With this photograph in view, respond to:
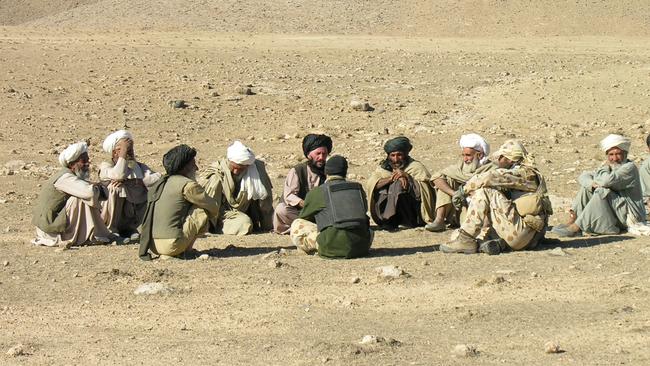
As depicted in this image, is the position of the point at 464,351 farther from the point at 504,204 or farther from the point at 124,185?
the point at 124,185

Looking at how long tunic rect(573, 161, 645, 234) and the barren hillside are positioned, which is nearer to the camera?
long tunic rect(573, 161, 645, 234)

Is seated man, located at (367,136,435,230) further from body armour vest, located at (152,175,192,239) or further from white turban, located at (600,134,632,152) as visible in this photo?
body armour vest, located at (152,175,192,239)

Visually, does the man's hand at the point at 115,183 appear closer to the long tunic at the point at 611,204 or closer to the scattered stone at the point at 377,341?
the long tunic at the point at 611,204

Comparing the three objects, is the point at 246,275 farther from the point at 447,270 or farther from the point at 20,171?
the point at 20,171

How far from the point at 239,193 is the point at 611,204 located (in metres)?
3.52

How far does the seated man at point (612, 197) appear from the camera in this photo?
11.1 m

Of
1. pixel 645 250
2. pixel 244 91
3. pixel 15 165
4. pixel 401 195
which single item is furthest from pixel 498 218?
pixel 244 91

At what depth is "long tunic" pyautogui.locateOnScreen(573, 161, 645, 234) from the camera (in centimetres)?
1114

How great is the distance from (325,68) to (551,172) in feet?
29.8

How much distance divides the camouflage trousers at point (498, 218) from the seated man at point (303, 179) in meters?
1.91

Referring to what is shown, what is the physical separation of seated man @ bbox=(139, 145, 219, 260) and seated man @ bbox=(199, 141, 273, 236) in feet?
4.74

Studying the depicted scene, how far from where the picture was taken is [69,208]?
11266 millimetres

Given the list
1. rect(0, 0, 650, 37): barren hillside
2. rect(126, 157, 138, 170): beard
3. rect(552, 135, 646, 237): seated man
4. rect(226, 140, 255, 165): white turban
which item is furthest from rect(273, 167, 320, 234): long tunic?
rect(0, 0, 650, 37): barren hillside

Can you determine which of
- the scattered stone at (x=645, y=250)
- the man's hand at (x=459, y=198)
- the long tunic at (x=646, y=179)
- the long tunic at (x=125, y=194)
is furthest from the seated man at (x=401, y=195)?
the scattered stone at (x=645, y=250)
